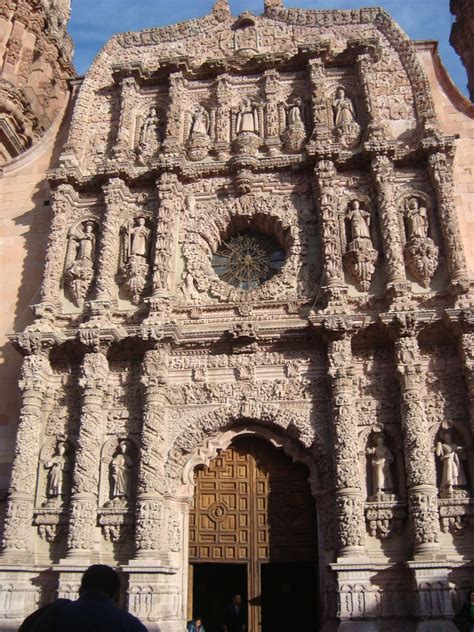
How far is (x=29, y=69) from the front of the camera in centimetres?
1734

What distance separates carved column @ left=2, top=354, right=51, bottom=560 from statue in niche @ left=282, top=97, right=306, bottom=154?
6168 mm

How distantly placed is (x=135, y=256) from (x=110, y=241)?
1.93 feet

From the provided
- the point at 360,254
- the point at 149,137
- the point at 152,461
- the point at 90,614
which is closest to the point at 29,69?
the point at 149,137

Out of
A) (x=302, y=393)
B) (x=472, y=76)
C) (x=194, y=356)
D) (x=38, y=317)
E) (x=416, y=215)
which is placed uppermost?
(x=472, y=76)

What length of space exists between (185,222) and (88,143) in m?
3.11

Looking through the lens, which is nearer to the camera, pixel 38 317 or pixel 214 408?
pixel 214 408

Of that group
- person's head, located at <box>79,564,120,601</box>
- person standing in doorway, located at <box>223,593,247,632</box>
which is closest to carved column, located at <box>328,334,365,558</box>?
person standing in doorway, located at <box>223,593,247,632</box>

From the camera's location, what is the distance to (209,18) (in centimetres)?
1476

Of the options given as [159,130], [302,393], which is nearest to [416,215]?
[302,393]

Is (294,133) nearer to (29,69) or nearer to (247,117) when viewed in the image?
(247,117)

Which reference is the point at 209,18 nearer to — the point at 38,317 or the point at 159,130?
the point at 159,130

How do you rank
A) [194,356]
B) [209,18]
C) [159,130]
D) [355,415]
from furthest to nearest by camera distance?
[209,18] < [159,130] < [194,356] < [355,415]

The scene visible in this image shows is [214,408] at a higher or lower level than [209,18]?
lower

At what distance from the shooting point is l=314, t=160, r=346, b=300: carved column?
11172mm
